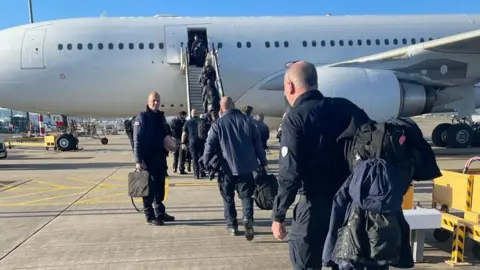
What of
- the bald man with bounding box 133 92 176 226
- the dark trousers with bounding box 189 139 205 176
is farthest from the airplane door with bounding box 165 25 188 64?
the bald man with bounding box 133 92 176 226

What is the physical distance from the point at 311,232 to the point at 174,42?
38.2 ft

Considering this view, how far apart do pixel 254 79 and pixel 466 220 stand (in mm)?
9996

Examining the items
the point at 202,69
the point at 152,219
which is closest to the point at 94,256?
the point at 152,219

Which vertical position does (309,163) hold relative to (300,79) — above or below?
below

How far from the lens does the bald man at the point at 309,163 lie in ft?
8.95

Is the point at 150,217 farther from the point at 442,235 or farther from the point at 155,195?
the point at 442,235

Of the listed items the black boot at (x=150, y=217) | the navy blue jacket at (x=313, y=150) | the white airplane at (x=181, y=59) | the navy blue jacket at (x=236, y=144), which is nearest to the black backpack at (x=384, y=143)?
the navy blue jacket at (x=313, y=150)

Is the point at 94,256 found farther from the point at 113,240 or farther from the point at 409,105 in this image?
the point at 409,105

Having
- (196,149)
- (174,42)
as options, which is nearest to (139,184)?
(196,149)

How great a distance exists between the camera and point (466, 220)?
4.47m

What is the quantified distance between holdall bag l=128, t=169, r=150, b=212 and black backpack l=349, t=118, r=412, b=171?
3.70 m

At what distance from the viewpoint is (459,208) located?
4.73m

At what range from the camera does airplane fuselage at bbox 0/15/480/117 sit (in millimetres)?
13453

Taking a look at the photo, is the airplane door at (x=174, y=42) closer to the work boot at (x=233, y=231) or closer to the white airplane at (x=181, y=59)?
the white airplane at (x=181, y=59)
